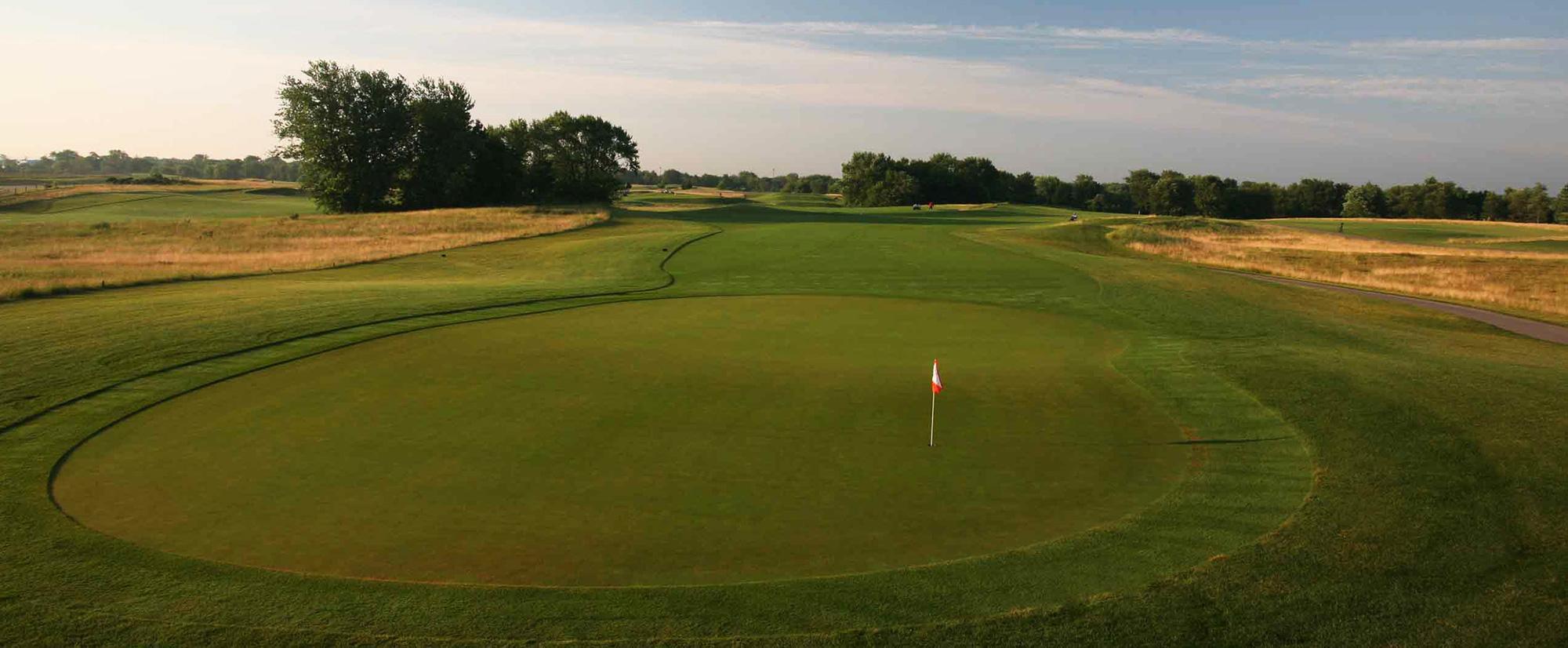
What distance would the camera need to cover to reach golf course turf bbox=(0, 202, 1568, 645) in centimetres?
517

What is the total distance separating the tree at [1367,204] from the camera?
3738 inches

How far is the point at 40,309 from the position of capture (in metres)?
15.5

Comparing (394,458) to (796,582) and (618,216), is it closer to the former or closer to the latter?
(796,582)

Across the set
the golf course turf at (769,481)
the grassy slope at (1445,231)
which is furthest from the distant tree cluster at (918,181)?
the golf course turf at (769,481)

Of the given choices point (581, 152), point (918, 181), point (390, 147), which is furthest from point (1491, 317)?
point (918, 181)

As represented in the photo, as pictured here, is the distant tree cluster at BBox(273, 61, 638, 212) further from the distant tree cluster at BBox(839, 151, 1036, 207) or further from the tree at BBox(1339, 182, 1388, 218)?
the tree at BBox(1339, 182, 1388, 218)

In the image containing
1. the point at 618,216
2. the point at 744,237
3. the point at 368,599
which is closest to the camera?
the point at 368,599

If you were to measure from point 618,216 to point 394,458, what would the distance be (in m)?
43.3

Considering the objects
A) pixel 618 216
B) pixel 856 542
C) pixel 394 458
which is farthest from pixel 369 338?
pixel 618 216

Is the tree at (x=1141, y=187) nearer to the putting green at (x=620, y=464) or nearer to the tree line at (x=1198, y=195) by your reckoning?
the tree line at (x=1198, y=195)

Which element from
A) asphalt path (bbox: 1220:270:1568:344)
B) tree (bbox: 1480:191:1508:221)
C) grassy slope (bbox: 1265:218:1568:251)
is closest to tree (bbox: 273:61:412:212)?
asphalt path (bbox: 1220:270:1568:344)

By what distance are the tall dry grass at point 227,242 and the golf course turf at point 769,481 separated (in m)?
6.27

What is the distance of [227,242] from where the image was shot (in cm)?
3431

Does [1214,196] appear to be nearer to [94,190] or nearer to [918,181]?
[918,181]
